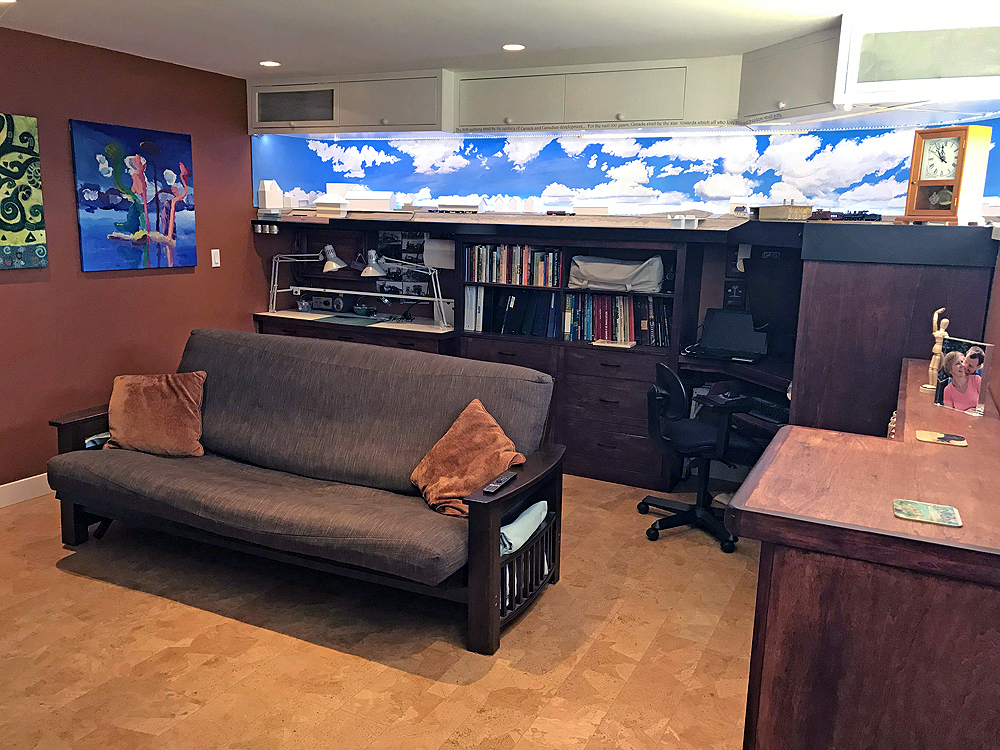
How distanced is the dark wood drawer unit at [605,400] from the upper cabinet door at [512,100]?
150 cm

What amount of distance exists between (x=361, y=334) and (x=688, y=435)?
2357 millimetres

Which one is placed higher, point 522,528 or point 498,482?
point 498,482

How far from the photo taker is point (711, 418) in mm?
4312

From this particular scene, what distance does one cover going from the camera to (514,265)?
4.84 metres

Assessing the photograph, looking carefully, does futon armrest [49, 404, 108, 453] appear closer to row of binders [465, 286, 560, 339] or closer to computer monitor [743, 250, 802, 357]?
row of binders [465, 286, 560, 339]

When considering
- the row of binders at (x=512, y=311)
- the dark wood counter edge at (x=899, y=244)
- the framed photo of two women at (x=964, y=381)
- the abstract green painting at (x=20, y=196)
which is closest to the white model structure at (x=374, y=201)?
the row of binders at (x=512, y=311)

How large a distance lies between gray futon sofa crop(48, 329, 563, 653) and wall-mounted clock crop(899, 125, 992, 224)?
1656 millimetres

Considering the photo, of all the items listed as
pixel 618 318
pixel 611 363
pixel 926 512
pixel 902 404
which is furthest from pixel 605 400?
pixel 926 512

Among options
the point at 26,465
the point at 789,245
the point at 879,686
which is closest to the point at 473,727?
the point at 879,686

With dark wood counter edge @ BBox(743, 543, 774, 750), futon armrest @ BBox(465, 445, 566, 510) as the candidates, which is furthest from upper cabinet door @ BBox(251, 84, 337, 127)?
dark wood counter edge @ BBox(743, 543, 774, 750)

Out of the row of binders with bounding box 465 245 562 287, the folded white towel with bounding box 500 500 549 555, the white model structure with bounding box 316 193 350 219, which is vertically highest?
the white model structure with bounding box 316 193 350 219

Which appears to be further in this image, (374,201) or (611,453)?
(374,201)

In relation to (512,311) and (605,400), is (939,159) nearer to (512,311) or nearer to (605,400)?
(605,400)

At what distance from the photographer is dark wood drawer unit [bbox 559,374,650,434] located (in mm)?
4516
